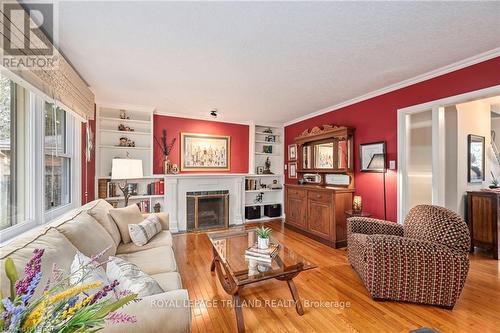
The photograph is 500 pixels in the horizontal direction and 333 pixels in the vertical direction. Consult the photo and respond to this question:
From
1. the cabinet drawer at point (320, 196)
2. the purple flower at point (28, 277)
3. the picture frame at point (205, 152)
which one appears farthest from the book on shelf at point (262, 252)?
the picture frame at point (205, 152)

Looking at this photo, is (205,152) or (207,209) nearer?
(207,209)

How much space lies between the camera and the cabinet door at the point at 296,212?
409 cm

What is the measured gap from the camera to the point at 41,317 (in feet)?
1.60

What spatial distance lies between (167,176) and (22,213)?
2463 millimetres

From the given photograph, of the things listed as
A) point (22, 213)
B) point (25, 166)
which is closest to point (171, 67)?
point (25, 166)

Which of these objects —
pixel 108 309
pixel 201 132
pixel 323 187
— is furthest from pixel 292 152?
pixel 108 309

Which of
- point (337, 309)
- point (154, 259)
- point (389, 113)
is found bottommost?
point (337, 309)

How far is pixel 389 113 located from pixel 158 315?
3.55 meters

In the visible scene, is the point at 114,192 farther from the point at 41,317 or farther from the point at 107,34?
the point at 41,317

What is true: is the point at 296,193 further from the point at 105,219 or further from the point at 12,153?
the point at 12,153

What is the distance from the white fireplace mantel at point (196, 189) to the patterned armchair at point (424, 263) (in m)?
3.15

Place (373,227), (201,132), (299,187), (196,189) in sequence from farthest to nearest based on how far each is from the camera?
(201,132), (196,189), (299,187), (373,227)

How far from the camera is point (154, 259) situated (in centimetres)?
193

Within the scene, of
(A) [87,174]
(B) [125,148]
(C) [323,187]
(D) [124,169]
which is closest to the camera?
(D) [124,169]
